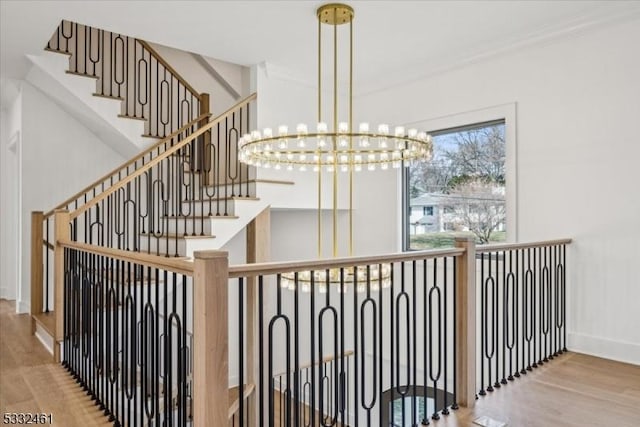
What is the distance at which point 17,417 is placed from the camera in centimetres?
258

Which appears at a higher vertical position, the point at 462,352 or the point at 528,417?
the point at 462,352

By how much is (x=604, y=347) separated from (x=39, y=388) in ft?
14.2

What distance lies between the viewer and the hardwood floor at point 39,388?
104 inches

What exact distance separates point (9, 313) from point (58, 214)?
2.80 m

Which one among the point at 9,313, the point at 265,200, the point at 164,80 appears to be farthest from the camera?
the point at 164,80

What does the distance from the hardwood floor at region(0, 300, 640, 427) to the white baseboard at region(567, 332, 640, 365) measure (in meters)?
0.08

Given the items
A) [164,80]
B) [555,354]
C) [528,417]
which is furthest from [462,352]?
[164,80]

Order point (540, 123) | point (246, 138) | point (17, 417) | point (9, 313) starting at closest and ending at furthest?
point (17, 417)
point (246, 138)
point (540, 123)
point (9, 313)

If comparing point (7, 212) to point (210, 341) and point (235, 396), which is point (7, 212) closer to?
point (235, 396)

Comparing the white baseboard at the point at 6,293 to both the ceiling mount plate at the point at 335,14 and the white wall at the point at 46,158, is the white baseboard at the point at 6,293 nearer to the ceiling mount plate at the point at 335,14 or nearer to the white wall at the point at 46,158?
the white wall at the point at 46,158

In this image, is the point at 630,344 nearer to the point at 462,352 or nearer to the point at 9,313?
the point at 462,352

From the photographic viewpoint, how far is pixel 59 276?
355cm

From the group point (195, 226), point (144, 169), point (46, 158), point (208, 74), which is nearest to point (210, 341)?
point (144, 169)

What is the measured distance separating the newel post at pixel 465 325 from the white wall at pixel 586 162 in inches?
63.3
